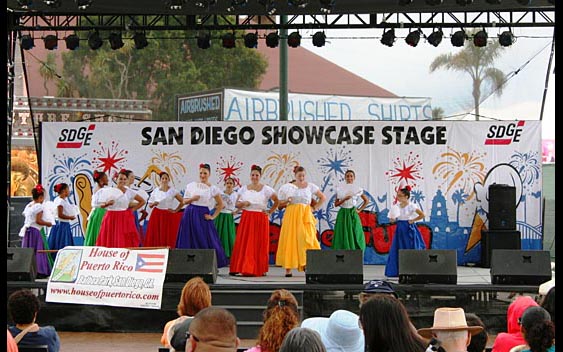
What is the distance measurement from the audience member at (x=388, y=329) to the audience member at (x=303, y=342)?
0.57 feet

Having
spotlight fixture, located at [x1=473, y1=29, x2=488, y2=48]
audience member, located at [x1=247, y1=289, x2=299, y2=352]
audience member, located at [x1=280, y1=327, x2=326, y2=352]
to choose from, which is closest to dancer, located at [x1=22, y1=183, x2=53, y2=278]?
spotlight fixture, located at [x1=473, y1=29, x2=488, y2=48]

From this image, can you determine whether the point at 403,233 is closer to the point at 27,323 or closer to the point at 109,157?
the point at 109,157

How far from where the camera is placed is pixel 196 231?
38.9ft

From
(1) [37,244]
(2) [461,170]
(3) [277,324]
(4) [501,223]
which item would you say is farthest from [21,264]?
(3) [277,324]

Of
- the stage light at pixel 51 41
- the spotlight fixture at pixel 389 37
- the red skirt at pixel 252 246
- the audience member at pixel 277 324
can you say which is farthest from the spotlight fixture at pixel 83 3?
the audience member at pixel 277 324

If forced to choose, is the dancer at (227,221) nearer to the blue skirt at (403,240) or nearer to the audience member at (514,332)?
the blue skirt at (403,240)

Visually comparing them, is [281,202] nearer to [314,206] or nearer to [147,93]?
[314,206]

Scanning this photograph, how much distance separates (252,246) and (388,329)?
312 inches

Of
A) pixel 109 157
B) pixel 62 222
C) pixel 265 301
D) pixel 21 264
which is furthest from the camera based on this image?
pixel 109 157

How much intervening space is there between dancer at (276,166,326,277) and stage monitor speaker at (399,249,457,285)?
1458 millimetres

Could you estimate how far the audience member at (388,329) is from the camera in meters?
3.39

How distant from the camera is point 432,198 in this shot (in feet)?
41.9

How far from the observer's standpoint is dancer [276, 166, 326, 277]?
11.2 meters

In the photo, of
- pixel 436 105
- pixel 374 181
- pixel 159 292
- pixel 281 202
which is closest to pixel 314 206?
pixel 281 202
